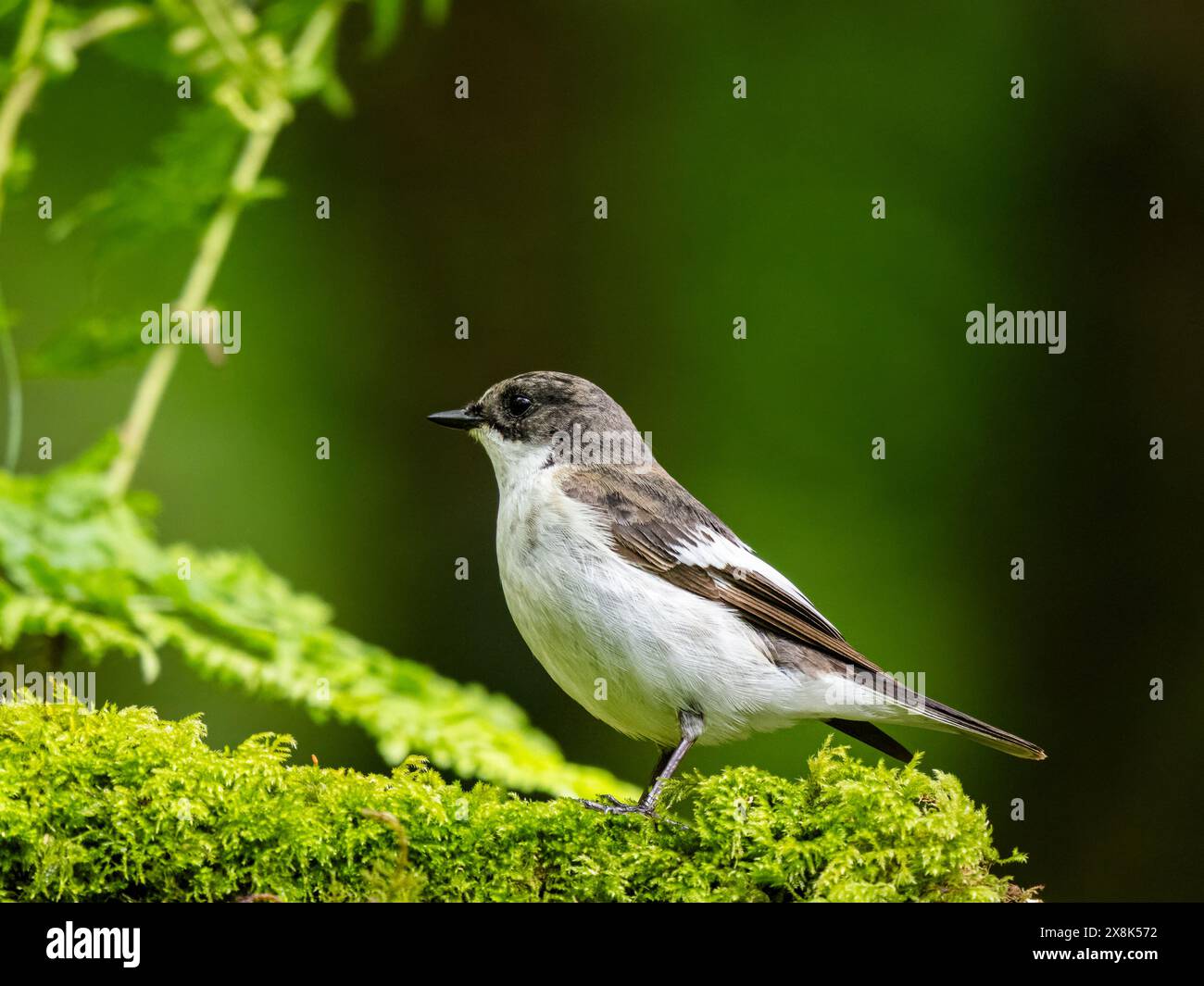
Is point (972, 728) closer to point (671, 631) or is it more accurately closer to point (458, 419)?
point (671, 631)

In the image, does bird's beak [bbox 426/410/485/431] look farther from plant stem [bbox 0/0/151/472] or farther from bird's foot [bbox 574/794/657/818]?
bird's foot [bbox 574/794/657/818]

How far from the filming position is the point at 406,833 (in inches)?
111

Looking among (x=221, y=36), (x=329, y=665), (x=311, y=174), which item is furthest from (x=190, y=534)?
(x=221, y=36)

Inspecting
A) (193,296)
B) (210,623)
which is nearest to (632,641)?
(210,623)

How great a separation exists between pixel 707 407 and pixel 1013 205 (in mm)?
2084

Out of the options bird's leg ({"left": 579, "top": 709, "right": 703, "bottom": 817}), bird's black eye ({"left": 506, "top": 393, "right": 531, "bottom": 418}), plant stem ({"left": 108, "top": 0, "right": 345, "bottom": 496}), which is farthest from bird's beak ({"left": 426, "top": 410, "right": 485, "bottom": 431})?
bird's leg ({"left": 579, "top": 709, "right": 703, "bottom": 817})

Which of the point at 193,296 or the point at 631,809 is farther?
the point at 193,296

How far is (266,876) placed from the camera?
2.70m

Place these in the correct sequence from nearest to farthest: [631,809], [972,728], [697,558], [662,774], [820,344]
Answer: [631,809] < [972,728] < [662,774] < [697,558] < [820,344]

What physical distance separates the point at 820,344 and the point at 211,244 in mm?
3979

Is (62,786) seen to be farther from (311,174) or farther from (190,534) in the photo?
(311,174)

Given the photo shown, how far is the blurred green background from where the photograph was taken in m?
6.62

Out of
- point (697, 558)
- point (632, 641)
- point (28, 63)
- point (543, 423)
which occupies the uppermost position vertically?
point (28, 63)

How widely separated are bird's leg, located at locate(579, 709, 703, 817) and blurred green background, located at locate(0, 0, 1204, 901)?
112 inches
